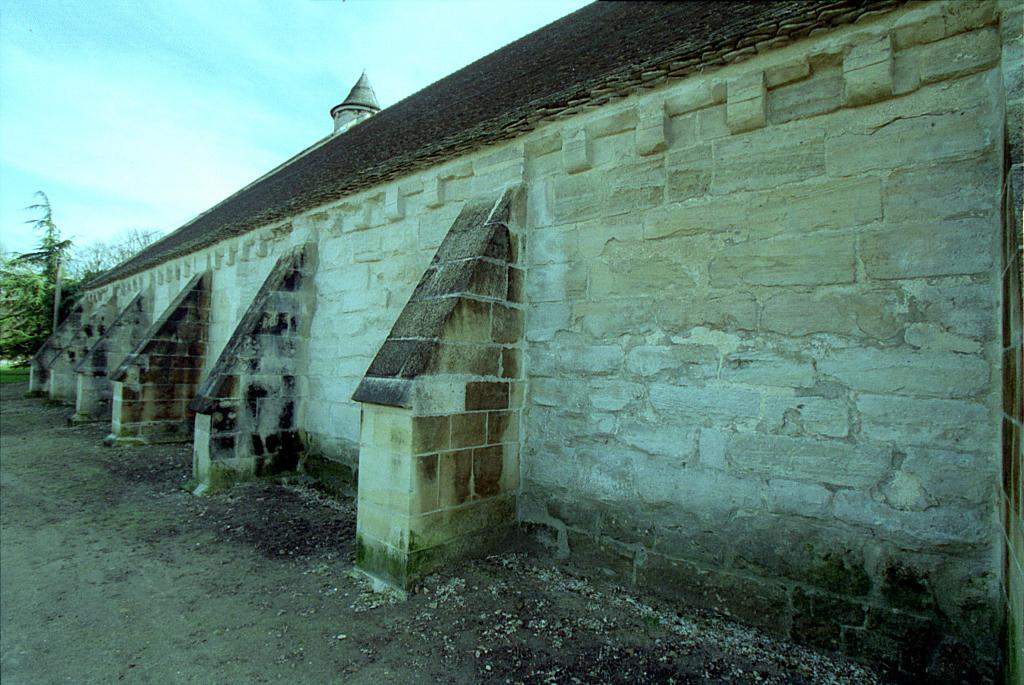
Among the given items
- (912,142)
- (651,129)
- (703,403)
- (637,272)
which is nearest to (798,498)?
(703,403)

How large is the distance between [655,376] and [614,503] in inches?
38.7

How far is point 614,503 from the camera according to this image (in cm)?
372

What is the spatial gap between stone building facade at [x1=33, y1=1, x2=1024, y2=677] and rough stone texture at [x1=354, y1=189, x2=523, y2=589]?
0.07 feet

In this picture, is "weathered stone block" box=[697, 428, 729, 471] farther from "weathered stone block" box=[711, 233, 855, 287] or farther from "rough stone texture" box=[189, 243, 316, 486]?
"rough stone texture" box=[189, 243, 316, 486]

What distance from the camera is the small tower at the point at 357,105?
717 inches

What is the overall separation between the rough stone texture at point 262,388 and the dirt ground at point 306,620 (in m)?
1.09

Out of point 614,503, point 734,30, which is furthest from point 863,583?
point 734,30

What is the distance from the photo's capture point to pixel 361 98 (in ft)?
60.2

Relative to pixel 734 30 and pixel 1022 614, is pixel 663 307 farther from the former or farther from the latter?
pixel 1022 614

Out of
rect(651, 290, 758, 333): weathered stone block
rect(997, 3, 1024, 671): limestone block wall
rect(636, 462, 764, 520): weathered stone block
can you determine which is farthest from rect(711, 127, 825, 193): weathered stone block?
rect(636, 462, 764, 520): weathered stone block

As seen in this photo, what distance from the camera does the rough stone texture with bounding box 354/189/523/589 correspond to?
3611 mm

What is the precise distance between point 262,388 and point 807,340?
20.1 feet

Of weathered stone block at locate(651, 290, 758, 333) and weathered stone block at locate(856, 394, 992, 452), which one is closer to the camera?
weathered stone block at locate(856, 394, 992, 452)

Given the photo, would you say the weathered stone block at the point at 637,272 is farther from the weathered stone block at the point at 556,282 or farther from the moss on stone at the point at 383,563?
the moss on stone at the point at 383,563
